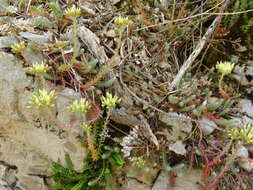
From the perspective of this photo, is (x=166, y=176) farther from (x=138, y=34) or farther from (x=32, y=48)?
(x=32, y=48)

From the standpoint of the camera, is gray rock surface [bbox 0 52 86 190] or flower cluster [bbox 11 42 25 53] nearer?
flower cluster [bbox 11 42 25 53]

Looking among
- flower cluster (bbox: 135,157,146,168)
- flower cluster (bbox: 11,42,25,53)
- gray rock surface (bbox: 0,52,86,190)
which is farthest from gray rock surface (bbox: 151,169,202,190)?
flower cluster (bbox: 11,42,25,53)

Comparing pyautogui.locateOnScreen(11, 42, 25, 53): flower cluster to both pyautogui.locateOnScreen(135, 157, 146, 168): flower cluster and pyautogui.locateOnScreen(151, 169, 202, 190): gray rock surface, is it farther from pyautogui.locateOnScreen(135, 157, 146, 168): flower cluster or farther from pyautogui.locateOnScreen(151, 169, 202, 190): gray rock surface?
pyautogui.locateOnScreen(151, 169, 202, 190): gray rock surface

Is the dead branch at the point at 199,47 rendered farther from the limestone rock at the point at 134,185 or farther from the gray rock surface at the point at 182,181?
the limestone rock at the point at 134,185

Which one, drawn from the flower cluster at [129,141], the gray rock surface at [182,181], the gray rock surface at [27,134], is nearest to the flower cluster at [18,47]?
the gray rock surface at [27,134]

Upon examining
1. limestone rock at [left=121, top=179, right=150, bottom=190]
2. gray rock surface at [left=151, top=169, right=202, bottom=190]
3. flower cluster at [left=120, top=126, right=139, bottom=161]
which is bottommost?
limestone rock at [left=121, top=179, right=150, bottom=190]

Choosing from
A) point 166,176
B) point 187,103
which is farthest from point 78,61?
point 166,176

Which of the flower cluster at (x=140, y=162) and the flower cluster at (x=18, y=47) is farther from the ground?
the flower cluster at (x=18, y=47)

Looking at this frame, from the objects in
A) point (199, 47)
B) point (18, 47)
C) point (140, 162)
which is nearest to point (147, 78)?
point (199, 47)
